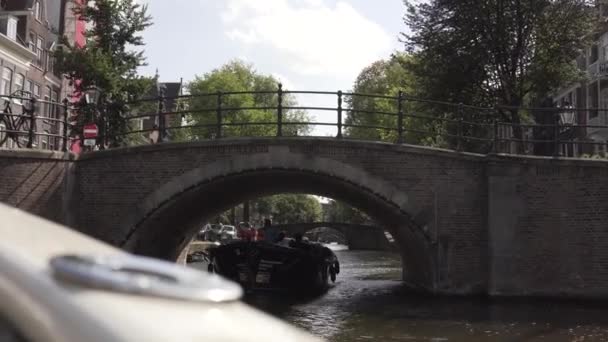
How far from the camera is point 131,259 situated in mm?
1292

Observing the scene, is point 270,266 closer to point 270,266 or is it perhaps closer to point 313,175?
point 270,266

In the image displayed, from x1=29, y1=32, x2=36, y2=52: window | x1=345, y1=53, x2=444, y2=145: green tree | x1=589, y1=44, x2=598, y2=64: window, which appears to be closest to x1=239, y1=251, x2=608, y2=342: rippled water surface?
x1=345, y1=53, x2=444, y2=145: green tree

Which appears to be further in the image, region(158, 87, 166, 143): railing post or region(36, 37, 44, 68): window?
region(36, 37, 44, 68): window

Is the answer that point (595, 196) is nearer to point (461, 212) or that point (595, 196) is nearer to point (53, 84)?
point (461, 212)

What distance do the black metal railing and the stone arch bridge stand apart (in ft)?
1.35

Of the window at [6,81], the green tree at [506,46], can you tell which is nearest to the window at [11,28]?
the window at [6,81]

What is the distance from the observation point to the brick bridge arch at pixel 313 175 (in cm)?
1185

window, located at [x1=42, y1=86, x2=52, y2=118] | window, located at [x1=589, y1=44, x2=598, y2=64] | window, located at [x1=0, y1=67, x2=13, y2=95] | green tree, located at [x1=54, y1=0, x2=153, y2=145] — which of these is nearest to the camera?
green tree, located at [x1=54, y1=0, x2=153, y2=145]

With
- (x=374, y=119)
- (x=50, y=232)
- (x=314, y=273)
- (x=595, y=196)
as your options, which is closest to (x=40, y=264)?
(x=50, y=232)

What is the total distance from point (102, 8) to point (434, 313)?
45.6 feet

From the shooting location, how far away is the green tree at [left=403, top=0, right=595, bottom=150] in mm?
20125

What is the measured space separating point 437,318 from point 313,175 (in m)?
4.03

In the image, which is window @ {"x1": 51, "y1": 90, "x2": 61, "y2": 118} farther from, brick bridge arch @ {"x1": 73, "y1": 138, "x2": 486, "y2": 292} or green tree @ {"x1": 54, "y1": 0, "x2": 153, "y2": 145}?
brick bridge arch @ {"x1": 73, "y1": 138, "x2": 486, "y2": 292}

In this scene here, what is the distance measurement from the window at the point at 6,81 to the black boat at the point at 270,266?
1591cm
